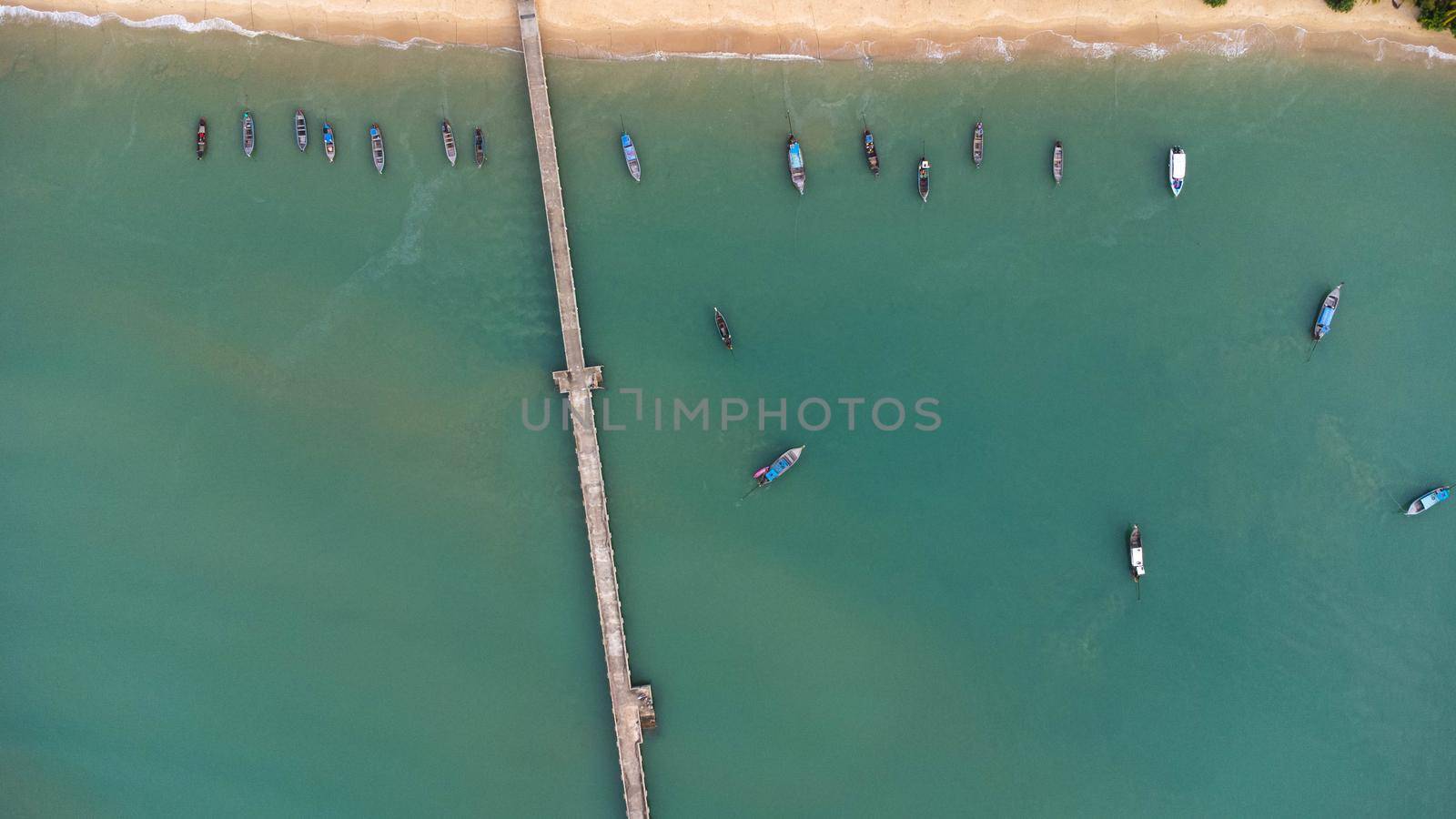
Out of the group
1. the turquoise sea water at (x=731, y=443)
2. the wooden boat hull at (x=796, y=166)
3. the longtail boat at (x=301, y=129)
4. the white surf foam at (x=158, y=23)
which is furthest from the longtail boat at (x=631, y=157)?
the white surf foam at (x=158, y=23)

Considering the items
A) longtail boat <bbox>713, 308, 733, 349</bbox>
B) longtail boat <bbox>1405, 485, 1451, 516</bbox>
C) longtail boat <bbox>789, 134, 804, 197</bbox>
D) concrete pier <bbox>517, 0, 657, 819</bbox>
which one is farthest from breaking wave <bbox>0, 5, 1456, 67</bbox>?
longtail boat <bbox>1405, 485, 1451, 516</bbox>

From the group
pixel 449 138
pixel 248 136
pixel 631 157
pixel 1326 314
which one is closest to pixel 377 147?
pixel 449 138

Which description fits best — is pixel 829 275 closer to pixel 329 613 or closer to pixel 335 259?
pixel 335 259

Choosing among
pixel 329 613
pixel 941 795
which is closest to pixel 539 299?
pixel 329 613

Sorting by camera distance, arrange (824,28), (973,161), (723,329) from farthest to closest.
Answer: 1. (824,28)
2. (973,161)
3. (723,329)

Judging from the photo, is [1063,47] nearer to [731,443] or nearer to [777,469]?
[777,469]

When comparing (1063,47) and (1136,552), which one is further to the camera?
(1063,47)

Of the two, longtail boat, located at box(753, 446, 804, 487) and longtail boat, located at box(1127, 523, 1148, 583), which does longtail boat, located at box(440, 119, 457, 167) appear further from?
longtail boat, located at box(1127, 523, 1148, 583)
